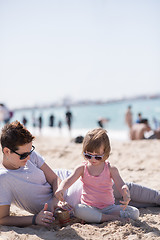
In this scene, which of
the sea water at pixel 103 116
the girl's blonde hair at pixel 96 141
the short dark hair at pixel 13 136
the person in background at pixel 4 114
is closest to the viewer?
the short dark hair at pixel 13 136

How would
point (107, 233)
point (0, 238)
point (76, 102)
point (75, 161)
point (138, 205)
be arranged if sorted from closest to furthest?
point (0, 238)
point (107, 233)
point (138, 205)
point (75, 161)
point (76, 102)

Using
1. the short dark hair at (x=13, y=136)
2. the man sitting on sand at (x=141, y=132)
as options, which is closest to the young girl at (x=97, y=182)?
the short dark hair at (x=13, y=136)

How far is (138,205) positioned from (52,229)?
1.03 meters

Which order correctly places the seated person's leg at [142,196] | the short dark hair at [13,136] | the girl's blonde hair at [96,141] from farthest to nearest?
1. the seated person's leg at [142,196]
2. the girl's blonde hair at [96,141]
3. the short dark hair at [13,136]

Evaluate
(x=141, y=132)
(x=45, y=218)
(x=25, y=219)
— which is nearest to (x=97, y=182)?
(x=45, y=218)

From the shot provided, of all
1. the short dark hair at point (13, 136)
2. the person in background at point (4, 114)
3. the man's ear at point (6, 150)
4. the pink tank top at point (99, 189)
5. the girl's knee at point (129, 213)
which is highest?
the person in background at point (4, 114)

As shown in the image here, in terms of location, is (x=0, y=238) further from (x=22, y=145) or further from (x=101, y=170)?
(x=101, y=170)

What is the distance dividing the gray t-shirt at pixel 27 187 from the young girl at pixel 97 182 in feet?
0.79

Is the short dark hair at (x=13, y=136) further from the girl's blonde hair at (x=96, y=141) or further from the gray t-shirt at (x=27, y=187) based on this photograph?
the girl's blonde hair at (x=96, y=141)

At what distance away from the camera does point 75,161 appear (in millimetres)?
5488

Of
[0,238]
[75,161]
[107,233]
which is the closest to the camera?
[0,238]

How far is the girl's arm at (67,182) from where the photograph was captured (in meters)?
2.20

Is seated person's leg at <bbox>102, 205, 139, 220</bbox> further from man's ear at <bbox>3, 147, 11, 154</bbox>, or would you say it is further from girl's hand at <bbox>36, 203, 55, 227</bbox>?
man's ear at <bbox>3, 147, 11, 154</bbox>

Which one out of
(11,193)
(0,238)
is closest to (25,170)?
(11,193)
